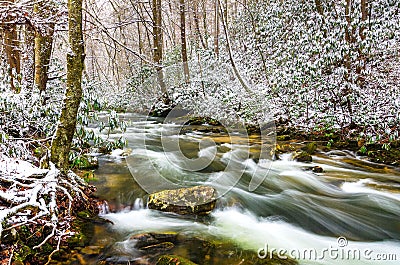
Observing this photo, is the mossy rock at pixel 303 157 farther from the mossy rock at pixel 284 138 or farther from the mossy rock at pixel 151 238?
the mossy rock at pixel 151 238

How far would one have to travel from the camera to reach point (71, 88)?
155 inches

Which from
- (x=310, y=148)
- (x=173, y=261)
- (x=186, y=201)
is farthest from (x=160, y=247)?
(x=310, y=148)

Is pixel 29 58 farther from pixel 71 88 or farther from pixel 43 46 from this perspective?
pixel 71 88

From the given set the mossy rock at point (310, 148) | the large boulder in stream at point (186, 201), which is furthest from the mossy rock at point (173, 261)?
the mossy rock at point (310, 148)

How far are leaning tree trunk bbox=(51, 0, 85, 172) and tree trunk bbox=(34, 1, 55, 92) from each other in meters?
2.18

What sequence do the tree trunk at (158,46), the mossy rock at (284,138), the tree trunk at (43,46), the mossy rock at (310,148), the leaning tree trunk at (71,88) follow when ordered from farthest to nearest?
the tree trunk at (158,46) → the mossy rock at (284,138) → the mossy rock at (310,148) → the tree trunk at (43,46) → the leaning tree trunk at (71,88)

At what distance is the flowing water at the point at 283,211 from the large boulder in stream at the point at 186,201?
131mm

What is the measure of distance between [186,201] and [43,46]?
439cm

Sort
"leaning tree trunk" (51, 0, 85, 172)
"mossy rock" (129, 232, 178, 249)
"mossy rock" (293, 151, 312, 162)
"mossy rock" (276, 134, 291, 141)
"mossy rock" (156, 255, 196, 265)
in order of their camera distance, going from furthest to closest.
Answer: "mossy rock" (276, 134, 291, 141) < "mossy rock" (293, 151, 312, 162) < "mossy rock" (129, 232, 178, 249) < "leaning tree trunk" (51, 0, 85, 172) < "mossy rock" (156, 255, 196, 265)

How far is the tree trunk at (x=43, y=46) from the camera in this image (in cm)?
551

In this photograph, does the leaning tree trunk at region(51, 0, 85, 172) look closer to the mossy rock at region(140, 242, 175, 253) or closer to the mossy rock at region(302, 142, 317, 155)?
the mossy rock at region(140, 242, 175, 253)

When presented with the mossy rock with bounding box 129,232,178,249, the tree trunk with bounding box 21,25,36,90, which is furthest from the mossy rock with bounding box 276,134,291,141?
the tree trunk with bounding box 21,25,36,90

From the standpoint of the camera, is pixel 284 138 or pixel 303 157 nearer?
pixel 303 157

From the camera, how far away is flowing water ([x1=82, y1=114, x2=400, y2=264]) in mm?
4109
